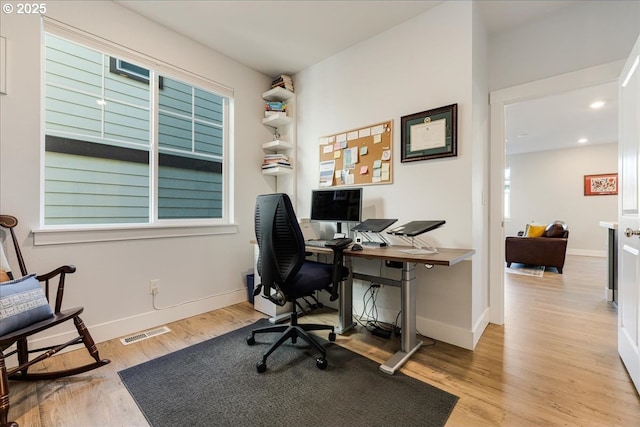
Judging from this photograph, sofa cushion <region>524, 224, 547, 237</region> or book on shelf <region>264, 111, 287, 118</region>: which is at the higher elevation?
book on shelf <region>264, 111, 287, 118</region>

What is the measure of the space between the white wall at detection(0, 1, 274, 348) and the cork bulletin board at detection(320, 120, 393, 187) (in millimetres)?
890

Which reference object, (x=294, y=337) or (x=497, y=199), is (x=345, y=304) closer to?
(x=294, y=337)

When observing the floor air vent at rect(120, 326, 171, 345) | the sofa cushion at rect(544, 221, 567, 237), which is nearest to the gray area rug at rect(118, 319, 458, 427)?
the floor air vent at rect(120, 326, 171, 345)

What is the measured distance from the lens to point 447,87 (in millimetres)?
2186

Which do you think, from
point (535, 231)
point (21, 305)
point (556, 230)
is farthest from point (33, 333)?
point (535, 231)

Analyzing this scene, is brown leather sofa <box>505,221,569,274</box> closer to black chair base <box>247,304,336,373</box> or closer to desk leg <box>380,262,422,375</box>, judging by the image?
desk leg <box>380,262,422,375</box>

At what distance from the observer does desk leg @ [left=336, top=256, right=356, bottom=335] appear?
235 cm

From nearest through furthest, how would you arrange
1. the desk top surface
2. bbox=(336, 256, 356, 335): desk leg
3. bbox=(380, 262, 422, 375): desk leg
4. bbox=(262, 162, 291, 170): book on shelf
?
1. the desk top surface
2. bbox=(380, 262, 422, 375): desk leg
3. bbox=(336, 256, 356, 335): desk leg
4. bbox=(262, 162, 291, 170): book on shelf

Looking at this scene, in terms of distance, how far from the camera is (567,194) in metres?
6.77

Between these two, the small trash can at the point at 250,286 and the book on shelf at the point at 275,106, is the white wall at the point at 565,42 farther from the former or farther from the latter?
the small trash can at the point at 250,286

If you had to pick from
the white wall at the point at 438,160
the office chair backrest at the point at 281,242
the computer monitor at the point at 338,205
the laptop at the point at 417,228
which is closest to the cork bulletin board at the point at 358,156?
the white wall at the point at 438,160

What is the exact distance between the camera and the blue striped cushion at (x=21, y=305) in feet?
4.44

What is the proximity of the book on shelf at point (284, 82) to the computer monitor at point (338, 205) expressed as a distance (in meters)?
1.45

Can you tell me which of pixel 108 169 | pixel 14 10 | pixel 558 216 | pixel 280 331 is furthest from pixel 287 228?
pixel 558 216
